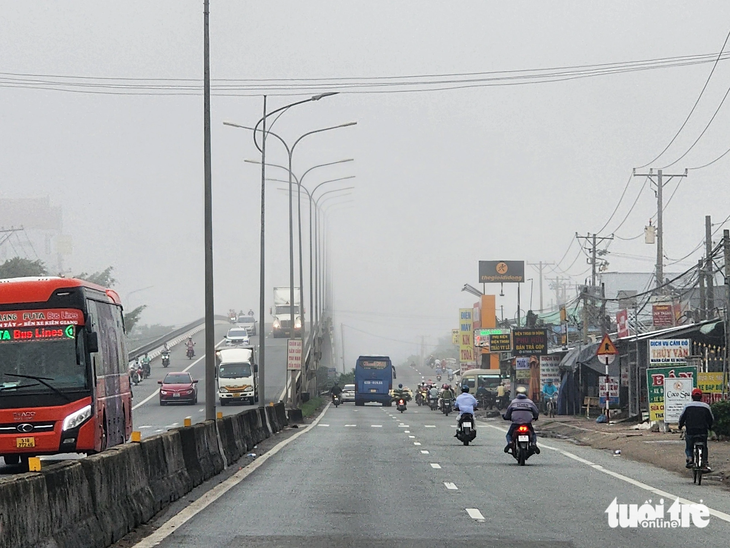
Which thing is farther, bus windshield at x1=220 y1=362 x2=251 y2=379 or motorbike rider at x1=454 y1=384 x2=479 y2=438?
bus windshield at x1=220 y1=362 x2=251 y2=379

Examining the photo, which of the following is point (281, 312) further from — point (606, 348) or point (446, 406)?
point (606, 348)

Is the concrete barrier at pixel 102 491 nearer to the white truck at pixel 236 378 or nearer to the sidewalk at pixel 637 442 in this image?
the sidewalk at pixel 637 442

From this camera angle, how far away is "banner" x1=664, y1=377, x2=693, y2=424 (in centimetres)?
3419

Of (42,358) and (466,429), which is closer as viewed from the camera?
(42,358)

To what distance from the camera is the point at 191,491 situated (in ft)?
60.1

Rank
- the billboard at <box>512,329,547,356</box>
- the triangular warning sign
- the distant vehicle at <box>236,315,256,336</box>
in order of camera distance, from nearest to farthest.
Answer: the triangular warning sign < the billboard at <box>512,329,547,356</box> < the distant vehicle at <box>236,315,256,336</box>

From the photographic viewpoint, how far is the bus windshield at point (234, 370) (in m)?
64.2

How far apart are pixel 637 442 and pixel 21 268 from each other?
7042cm

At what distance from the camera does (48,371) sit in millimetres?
21828

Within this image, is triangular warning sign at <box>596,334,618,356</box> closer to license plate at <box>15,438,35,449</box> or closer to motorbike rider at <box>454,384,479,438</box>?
motorbike rider at <box>454,384,479,438</box>

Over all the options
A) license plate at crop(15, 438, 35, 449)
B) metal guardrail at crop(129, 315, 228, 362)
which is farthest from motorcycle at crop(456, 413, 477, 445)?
metal guardrail at crop(129, 315, 228, 362)

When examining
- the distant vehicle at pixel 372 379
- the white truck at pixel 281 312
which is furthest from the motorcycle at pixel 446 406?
the white truck at pixel 281 312

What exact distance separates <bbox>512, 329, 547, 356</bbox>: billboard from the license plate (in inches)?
1856

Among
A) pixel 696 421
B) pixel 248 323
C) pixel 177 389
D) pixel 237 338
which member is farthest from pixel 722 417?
pixel 248 323
